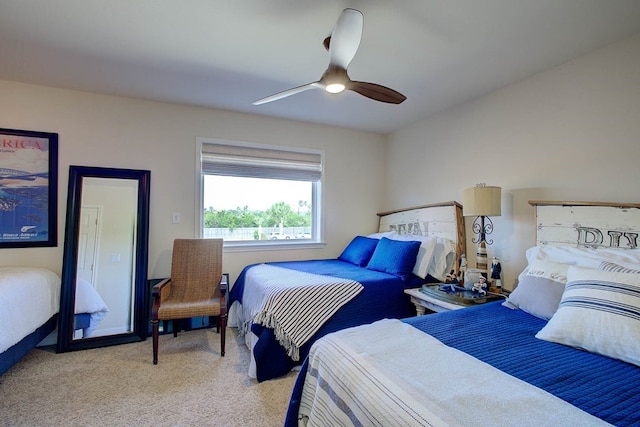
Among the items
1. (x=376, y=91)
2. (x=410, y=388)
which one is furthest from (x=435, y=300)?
(x=376, y=91)

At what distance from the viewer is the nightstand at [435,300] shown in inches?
86.0

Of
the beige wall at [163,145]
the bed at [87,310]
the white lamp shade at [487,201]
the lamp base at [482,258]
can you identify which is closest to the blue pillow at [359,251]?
the beige wall at [163,145]

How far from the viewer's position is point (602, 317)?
128cm

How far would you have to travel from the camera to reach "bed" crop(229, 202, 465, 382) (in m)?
2.17

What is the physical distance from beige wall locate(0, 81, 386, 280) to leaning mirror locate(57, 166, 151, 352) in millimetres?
120

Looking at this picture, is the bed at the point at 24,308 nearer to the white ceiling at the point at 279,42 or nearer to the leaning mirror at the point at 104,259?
the leaning mirror at the point at 104,259

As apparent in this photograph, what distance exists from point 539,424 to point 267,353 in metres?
1.75

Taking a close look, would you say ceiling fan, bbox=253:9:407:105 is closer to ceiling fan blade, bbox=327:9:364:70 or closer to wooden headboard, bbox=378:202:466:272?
ceiling fan blade, bbox=327:9:364:70

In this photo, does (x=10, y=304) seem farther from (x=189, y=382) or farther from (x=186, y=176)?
(x=186, y=176)

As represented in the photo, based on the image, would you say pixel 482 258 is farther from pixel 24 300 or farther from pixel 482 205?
pixel 24 300

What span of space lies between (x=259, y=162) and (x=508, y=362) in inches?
121

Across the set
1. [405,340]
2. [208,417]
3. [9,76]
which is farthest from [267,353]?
[9,76]

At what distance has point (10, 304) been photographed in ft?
6.63

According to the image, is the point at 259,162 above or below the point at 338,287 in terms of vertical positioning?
above
